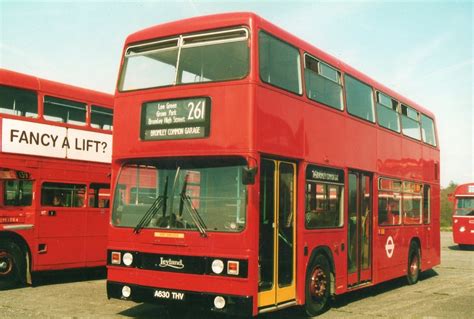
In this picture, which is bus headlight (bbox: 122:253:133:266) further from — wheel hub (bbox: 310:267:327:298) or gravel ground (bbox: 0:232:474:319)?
wheel hub (bbox: 310:267:327:298)

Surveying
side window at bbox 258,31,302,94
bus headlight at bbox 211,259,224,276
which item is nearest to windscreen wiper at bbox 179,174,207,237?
bus headlight at bbox 211,259,224,276

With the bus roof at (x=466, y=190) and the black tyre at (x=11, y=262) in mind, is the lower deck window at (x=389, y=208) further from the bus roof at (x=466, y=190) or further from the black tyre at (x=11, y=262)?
the bus roof at (x=466, y=190)

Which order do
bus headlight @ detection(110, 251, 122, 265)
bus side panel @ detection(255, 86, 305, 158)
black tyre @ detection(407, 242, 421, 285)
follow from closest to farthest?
bus side panel @ detection(255, 86, 305, 158) < bus headlight @ detection(110, 251, 122, 265) < black tyre @ detection(407, 242, 421, 285)

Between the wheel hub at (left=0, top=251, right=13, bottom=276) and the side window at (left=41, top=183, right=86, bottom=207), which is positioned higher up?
the side window at (left=41, top=183, right=86, bottom=207)

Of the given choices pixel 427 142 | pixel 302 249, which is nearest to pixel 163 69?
pixel 302 249

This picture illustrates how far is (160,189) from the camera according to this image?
8.04 metres

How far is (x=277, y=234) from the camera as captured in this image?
8.24 meters

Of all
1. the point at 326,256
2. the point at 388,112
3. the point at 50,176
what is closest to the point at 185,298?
the point at 326,256

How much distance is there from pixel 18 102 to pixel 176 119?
5.36 meters

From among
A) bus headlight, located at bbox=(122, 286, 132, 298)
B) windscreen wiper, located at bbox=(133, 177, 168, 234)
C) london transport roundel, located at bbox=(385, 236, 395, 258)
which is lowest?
bus headlight, located at bbox=(122, 286, 132, 298)

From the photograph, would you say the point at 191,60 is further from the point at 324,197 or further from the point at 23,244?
the point at 23,244

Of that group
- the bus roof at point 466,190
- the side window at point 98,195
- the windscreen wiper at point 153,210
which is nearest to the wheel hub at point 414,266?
the side window at point 98,195

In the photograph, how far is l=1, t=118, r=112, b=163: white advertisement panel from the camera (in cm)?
1183

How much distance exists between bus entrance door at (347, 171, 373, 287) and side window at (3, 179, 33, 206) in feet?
21.5
